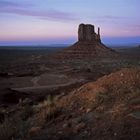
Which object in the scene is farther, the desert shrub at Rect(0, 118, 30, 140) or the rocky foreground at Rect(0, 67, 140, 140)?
the desert shrub at Rect(0, 118, 30, 140)

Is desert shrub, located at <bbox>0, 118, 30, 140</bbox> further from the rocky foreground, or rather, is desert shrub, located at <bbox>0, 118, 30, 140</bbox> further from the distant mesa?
the distant mesa

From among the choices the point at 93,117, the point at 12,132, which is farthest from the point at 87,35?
the point at 12,132

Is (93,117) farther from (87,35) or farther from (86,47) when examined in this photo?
(87,35)

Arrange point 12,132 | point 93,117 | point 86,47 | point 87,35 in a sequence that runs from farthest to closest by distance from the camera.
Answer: point 87,35 < point 86,47 < point 93,117 < point 12,132

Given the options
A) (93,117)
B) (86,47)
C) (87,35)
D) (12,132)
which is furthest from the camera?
(87,35)

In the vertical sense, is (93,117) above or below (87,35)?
below

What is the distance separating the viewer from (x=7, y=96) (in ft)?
89.3

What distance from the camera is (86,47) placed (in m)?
94.6

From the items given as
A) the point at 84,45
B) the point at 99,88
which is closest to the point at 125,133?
the point at 99,88

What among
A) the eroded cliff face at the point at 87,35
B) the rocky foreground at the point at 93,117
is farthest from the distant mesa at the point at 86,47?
the rocky foreground at the point at 93,117

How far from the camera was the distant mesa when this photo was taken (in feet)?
300

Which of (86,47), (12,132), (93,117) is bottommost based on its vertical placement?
(86,47)

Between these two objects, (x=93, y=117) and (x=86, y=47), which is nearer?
(x=93, y=117)

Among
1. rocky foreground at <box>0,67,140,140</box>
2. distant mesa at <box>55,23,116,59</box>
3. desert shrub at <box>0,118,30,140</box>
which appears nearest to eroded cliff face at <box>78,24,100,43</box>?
distant mesa at <box>55,23,116,59</box>
